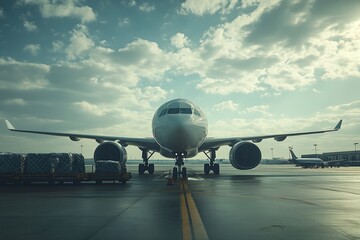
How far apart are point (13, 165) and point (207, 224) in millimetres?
16382

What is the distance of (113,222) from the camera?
7.28 metres

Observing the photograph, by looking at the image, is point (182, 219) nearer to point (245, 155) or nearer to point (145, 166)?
point (245, 155)

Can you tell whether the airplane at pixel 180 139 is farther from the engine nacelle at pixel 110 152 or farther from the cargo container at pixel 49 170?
the cargo container at pixel 49 170

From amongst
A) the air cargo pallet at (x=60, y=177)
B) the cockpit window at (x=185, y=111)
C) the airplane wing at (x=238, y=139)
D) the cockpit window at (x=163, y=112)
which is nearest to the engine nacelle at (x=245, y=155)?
the airplane wing at (x=238, y=139)

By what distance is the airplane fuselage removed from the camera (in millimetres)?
21814

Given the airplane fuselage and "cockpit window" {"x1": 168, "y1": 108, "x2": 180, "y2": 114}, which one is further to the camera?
"cockpit window" {"x1": 168, "y1": 108, "x2": 180, "y2": 114}

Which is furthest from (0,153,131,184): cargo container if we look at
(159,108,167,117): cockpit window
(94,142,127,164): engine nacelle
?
(159,108,167,117): cockpit window

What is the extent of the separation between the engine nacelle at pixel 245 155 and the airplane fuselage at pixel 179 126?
3.32 meters

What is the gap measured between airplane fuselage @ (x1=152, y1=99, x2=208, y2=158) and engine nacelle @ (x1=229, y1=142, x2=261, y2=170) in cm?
332

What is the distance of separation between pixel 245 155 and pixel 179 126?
779cm

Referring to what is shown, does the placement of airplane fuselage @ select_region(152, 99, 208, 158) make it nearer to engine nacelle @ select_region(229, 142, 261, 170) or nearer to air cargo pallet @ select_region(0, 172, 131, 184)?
engine nacelle @ select_region(229, 142, 261, 170)

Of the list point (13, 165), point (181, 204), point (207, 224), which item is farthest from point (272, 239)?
point (13, 165)

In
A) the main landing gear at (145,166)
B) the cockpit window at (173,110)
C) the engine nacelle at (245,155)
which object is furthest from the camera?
the main landing gear at (145,166)

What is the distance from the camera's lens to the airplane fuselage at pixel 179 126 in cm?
2181
